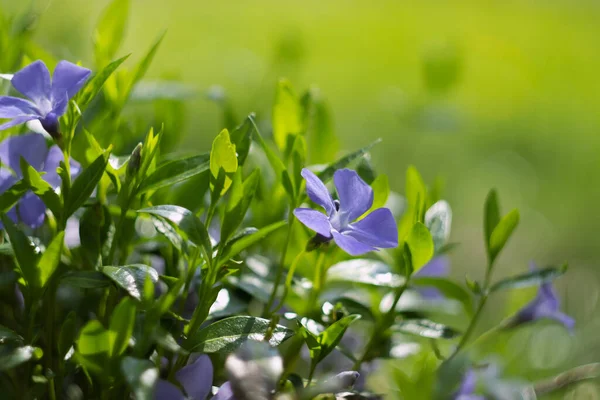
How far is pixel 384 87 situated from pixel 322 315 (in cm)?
242

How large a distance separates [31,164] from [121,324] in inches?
10.5

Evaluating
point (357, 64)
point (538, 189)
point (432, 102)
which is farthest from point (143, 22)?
point (538, 189)

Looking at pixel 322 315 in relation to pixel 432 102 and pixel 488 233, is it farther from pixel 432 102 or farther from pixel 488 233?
pixel 432 102

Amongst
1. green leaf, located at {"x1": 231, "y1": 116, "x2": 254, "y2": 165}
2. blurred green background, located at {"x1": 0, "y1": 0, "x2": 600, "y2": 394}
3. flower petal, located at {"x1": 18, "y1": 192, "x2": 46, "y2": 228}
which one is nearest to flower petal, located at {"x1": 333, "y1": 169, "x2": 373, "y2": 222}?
green leaf, located at {"x1": 231, "y1": 116, "x2": 254, "y2": 165}

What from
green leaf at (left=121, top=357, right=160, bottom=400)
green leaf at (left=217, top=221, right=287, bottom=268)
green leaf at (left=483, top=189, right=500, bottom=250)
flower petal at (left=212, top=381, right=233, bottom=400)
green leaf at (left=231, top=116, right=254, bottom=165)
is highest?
green leaf at (left=231, top=116, right=254, bottom=165)

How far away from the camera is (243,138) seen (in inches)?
28.7

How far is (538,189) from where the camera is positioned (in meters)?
2.50

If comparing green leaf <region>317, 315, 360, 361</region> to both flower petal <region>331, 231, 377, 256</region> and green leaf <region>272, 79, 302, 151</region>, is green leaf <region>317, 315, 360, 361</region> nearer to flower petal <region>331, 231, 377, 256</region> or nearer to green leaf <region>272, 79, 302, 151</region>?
flower petal <region>331, 231, 377, 256</region>

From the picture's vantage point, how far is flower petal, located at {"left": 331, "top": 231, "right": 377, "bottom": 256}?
2.08 ft

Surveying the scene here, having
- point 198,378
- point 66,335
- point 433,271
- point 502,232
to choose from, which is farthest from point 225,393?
point 433,271

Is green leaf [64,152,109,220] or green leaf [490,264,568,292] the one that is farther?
green leaf [490,264,568,292]

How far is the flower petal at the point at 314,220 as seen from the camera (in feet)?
2.06

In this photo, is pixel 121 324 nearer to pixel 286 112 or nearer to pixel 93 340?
pixel 93 340

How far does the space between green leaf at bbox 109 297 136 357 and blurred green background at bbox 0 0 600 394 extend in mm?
958
